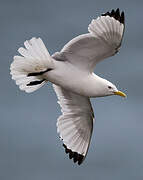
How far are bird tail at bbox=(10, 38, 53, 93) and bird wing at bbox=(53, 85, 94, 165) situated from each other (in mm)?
795

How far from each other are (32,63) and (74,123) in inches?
64.0

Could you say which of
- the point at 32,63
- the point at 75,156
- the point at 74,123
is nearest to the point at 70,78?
the point at 32,63

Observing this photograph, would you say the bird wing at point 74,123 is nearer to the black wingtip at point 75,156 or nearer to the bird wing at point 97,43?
the black wingtip at point 75,156

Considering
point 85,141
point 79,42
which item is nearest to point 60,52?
point 79,42

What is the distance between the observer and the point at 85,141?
377 inches

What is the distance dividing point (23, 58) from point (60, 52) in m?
0.54

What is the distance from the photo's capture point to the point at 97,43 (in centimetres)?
838

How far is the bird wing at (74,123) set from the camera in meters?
9.47

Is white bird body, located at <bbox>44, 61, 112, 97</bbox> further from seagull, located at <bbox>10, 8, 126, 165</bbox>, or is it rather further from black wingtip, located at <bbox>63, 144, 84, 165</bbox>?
black wingtip, located at <bbox>63, 144, 84, 165</bbox>

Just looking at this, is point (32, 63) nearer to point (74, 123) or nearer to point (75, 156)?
point (74, 123)

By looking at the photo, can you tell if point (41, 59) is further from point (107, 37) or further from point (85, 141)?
point (85, 141)

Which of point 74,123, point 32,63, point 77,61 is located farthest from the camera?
point 74,123

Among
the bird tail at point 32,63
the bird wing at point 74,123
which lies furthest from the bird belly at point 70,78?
the bird wing at point 74,123

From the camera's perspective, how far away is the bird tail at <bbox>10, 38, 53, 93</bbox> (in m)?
8.20
